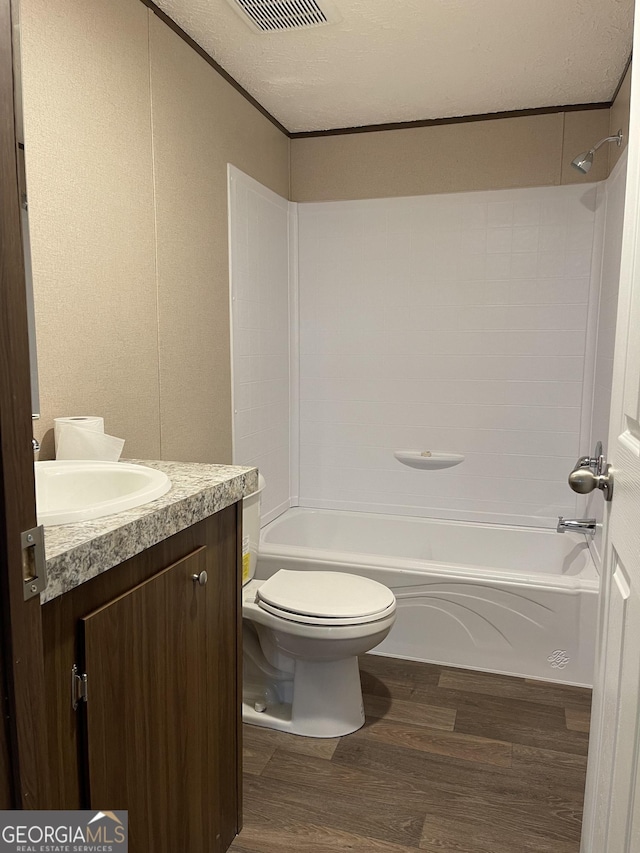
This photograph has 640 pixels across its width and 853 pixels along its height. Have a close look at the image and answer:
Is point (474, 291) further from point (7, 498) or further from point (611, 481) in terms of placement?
point (7, 498)

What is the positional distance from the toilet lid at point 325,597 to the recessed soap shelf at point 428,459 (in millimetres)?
1185

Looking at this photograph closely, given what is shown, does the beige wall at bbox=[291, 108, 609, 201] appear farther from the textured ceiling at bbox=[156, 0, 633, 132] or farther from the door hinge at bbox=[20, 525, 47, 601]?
the door hinge at bbox=[20, 525, 47, 601]

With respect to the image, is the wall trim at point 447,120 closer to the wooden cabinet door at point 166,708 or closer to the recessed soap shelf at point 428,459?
the recessed soap shelf at point 428,459

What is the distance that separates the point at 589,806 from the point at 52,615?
1123 mm

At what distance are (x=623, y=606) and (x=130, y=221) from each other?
1777 millimetres

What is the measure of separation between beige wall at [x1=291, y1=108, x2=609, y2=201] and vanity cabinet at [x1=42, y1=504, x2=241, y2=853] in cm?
238

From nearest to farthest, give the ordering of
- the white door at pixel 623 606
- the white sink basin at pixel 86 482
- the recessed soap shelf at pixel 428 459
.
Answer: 1. the white door at pixel 623 606
2. the white sink basin at pixel 86 482
3. the recessed soap shelf at pixel 428 459

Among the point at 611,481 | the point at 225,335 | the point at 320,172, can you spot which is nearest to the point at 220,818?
the point at 611,481

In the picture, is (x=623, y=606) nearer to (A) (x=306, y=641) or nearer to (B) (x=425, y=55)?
(A) (x=306, y=641)

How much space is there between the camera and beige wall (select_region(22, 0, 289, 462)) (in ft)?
5.55

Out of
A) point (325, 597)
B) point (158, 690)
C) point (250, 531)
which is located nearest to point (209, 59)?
point (250, 531)

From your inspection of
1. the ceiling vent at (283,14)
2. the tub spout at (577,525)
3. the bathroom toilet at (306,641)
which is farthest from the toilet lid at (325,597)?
the ceiling vent at (283,14)

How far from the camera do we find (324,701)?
7.15 ft

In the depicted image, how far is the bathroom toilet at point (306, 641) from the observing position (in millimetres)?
2061
